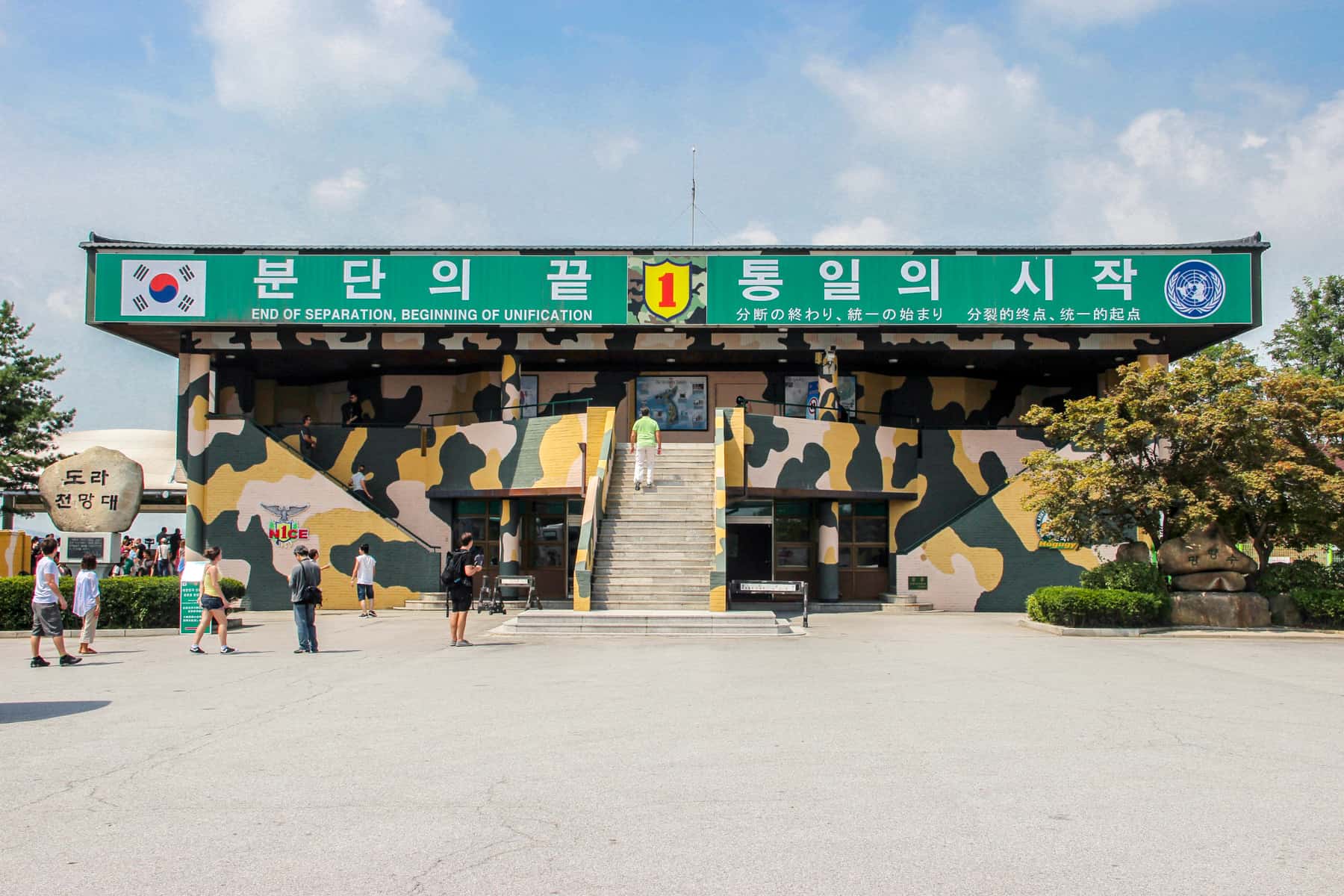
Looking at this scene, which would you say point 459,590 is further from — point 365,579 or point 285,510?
point 285,510

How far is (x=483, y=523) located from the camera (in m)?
28.2

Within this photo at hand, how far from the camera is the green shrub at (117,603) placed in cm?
1869

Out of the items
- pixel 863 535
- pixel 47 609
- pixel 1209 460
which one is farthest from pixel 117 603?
pixel 1209 460

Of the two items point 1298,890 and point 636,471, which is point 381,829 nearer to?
point 1298,890

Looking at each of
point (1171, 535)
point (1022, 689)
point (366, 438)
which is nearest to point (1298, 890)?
point (1022, 689)

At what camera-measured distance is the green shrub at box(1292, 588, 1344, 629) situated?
742 inches

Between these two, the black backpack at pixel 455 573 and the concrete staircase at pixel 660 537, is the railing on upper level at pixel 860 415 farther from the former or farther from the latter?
the black backpack at pixel 455 573

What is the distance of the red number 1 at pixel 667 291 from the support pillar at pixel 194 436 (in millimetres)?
11622

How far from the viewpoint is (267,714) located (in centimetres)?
988

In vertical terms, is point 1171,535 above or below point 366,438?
below

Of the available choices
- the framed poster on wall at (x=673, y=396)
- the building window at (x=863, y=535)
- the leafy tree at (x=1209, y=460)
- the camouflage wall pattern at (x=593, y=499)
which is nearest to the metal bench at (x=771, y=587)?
the camouflage wall pattern at (x=593, y=499)

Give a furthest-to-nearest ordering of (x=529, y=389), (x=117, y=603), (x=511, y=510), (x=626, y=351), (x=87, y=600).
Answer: (x=529, y=389)
(x=626, y=351)
(x=511, y=510)
(x=117, y=603)
(x=87, y=600)

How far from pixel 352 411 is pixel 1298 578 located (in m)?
23.6

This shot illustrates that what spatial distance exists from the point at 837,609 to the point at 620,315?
879 cm
